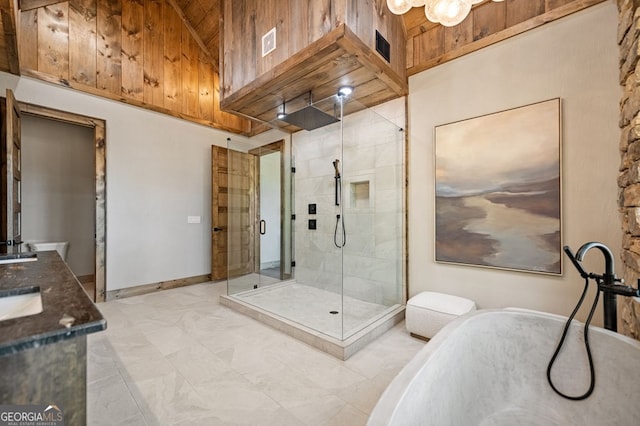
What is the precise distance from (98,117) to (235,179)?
1.84 metres

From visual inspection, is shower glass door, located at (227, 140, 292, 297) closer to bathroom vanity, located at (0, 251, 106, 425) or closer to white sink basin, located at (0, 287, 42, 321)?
white sink basin, located at (0, 287, 42, 321)

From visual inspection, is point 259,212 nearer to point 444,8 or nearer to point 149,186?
point 149,186

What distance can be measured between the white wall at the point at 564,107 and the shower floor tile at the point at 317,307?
0.85 metres

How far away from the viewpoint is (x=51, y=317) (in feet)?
2.46

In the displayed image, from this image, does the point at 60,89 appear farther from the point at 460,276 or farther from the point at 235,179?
the point at 460,276

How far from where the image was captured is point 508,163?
2.35 metres

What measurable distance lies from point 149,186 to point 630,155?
483 cm

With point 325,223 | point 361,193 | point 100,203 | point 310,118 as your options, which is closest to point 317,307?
point 325,223

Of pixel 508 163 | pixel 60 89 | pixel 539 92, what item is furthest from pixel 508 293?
pixel 60 89

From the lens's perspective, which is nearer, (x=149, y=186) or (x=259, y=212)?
(x=149, y=186)

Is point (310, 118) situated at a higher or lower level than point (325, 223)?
higher

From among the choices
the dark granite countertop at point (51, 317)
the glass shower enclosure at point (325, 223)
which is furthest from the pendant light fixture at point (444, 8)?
the dark granite countertop at point (51, 317)

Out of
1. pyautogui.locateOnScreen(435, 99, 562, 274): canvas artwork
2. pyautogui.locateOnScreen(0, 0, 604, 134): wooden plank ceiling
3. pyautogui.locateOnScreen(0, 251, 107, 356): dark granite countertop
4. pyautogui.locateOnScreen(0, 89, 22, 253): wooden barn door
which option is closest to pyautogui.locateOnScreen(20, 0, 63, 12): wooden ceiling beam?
pyautogui.locateOnScreen(0, 0, 604, 134): wooden plank ceiling

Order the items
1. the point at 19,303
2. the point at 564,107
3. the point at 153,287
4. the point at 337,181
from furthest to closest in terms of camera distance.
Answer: the point at 153,287
the point at 337,181
the point at 564,107
the point at 19,303
